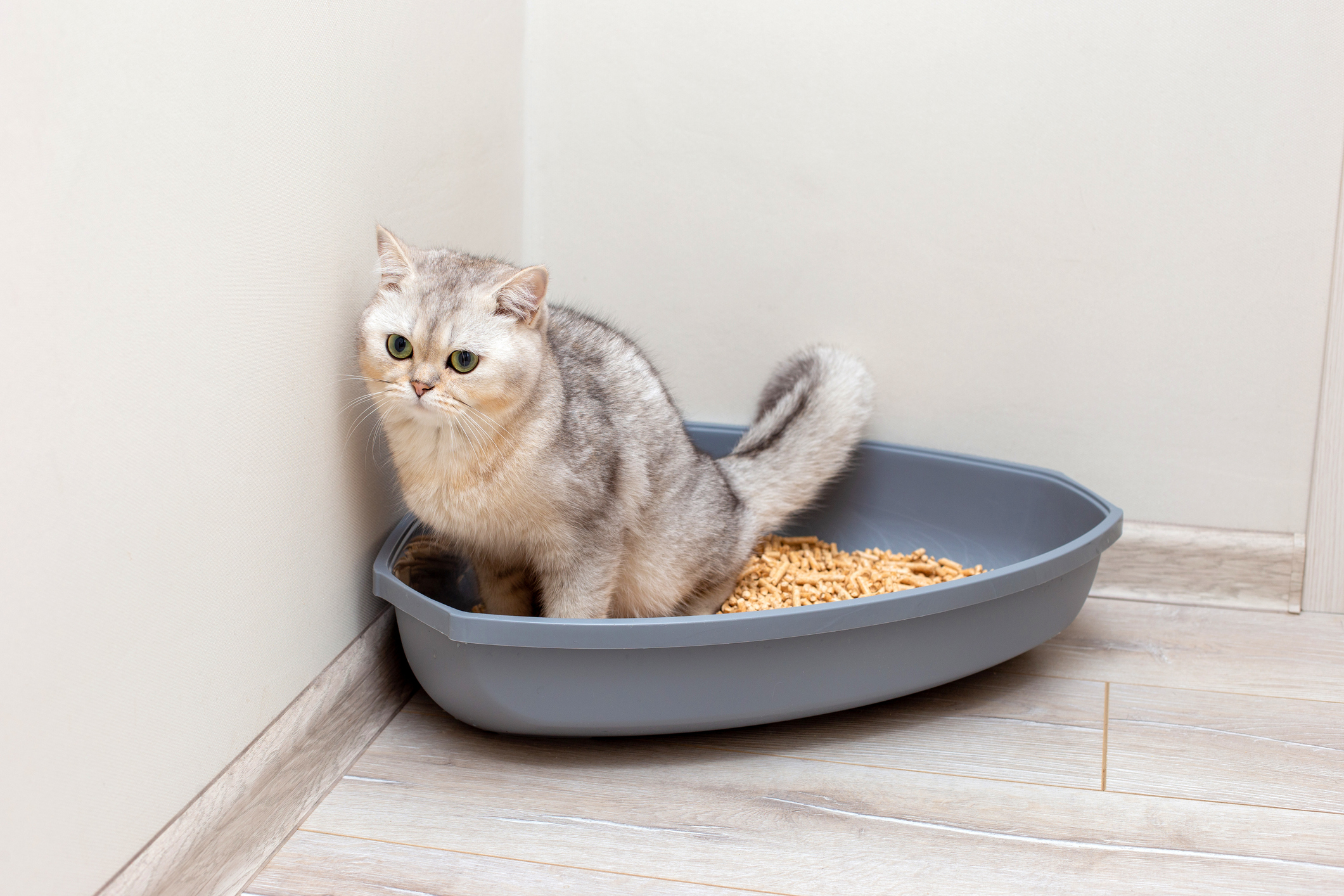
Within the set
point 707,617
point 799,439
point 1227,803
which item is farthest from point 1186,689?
point 707,617

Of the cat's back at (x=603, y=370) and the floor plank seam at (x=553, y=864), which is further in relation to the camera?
the cat's back at (x=603, y=370)

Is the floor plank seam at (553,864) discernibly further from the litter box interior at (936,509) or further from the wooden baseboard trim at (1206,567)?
the wooden baseboard trim at (1206,567)

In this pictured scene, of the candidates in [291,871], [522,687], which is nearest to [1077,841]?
[522,687]

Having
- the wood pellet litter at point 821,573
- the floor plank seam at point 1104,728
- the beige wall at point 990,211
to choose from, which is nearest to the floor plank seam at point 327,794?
the wood pellet litter at point 821,573

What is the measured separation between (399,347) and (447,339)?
0.08 m

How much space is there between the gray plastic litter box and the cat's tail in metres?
0.44

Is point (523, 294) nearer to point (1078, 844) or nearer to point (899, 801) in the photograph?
point (899, 801)

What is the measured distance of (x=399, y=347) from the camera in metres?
1.36

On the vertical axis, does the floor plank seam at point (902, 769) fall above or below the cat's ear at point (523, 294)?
below

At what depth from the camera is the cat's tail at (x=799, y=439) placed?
1947mm

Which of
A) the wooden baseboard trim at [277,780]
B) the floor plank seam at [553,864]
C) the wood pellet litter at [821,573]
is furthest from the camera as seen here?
the wood pellet litter at [821,573]

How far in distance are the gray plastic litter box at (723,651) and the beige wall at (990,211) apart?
0.43m

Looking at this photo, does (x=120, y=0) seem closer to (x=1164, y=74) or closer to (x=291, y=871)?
(x=291, y=871)

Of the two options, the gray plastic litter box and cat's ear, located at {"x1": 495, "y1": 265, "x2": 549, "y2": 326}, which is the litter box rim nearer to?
the gray plastic litter box
